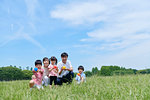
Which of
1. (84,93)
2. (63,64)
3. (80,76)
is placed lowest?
(84,93)

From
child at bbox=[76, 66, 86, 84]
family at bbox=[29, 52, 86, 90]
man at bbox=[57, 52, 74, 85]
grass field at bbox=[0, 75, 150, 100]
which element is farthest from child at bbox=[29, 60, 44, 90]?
child at bbox=[76, 66, 86, 84]

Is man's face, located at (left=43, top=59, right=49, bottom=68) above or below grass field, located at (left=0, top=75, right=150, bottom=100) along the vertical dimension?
above

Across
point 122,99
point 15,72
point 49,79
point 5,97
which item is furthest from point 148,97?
point 15,72

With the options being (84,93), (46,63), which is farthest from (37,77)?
(84,93)

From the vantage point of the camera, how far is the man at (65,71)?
6293 mm

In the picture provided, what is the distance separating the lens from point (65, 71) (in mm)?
6379

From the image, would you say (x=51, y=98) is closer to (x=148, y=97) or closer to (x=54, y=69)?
(x=148, y=97)

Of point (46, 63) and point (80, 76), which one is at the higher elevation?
point (46, 63)

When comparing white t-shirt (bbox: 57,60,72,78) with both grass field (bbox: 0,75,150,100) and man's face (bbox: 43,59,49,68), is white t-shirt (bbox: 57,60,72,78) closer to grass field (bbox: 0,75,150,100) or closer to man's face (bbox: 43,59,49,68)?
man's face (bbox: 43,59,49,68)

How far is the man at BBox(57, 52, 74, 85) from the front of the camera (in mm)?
6293

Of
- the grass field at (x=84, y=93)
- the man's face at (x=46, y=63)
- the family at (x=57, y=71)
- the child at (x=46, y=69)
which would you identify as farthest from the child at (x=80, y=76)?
the grass field at (x=84, y=93)

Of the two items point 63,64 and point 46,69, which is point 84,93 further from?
point 46,69

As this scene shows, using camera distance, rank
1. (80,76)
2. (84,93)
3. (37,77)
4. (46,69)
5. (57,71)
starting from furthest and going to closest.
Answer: (80,76) < (46,69) < (57,71) < (37,77) < (84,93)

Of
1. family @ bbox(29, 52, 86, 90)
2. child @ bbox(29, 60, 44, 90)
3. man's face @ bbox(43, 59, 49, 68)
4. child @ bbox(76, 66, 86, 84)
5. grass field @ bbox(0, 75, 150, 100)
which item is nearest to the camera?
grass field @ bbox(0, 75, 150, 100)
